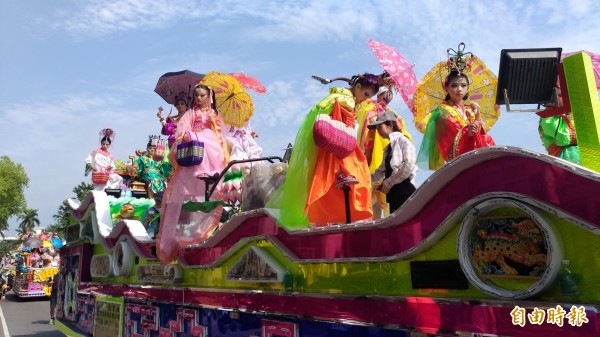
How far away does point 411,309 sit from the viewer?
7.08 feet

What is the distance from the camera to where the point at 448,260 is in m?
2.05

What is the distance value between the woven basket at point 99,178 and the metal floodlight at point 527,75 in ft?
27.7

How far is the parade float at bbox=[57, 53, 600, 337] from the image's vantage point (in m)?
1.64

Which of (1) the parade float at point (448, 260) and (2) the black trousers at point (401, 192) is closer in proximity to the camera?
(1) the parade float at point (448, 260)

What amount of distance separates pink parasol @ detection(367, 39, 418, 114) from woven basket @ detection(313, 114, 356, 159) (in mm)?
984

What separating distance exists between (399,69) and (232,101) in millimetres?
2161

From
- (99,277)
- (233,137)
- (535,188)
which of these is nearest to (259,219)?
(535,188)

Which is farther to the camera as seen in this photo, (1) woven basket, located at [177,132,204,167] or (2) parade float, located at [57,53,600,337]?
(1) woven basket, located at [177,132,204,167]

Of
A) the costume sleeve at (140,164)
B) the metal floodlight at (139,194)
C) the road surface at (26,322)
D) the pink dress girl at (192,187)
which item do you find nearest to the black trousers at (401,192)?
the pink dress girl at (192,187)

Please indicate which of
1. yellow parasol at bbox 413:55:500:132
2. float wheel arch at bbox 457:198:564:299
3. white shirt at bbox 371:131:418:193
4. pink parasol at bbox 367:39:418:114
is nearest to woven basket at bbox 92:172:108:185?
pink parasol at bbox 367:39:418:114

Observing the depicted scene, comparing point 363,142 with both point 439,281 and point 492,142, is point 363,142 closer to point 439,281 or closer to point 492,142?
point 492,142

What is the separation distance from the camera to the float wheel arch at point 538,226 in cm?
165

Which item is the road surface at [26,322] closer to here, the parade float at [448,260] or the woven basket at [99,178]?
the woven basket at [99,178]

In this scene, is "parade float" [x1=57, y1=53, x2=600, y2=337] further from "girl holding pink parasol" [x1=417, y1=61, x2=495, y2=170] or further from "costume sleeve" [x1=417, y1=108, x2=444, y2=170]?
"costume sleeve" [x1=417, y1=108, x2=444, y2=170]
